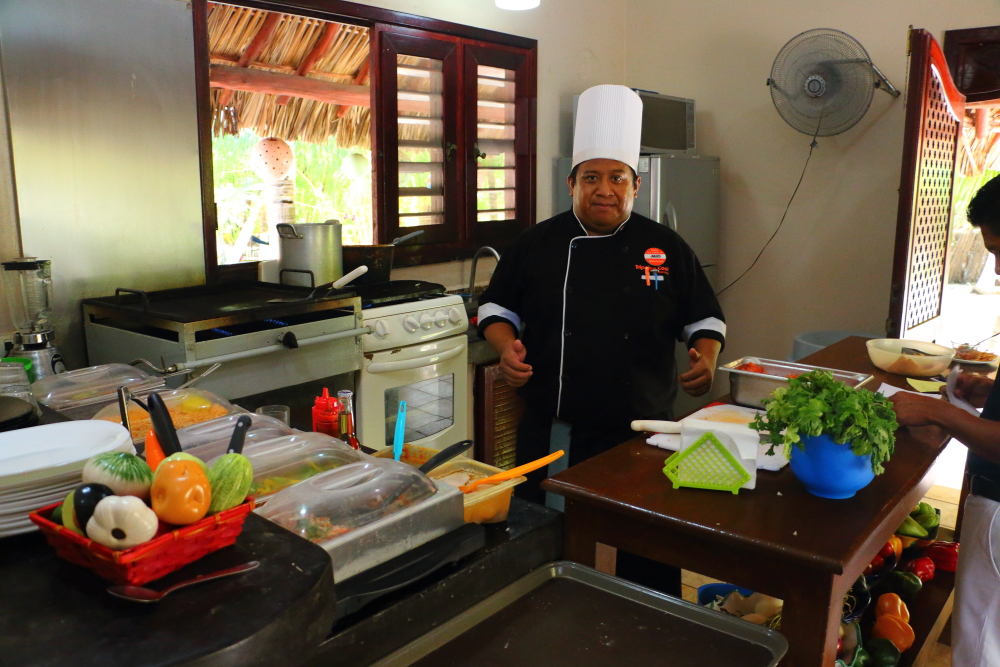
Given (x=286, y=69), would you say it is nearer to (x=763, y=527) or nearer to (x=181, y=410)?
(x=181, y=410)

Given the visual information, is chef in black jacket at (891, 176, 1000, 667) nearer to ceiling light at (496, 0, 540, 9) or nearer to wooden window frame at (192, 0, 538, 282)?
ceiling light at (496, 0, 540, 9)

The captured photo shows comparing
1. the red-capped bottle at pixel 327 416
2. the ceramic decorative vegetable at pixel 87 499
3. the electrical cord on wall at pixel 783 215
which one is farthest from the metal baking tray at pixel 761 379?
the electrical cord on wall at pixel 783 215

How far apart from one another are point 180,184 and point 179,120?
238 mm

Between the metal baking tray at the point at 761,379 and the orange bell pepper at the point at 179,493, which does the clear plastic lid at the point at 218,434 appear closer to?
the orange bell pepper at the point at 179,493

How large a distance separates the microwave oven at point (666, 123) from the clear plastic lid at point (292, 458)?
10.8ft

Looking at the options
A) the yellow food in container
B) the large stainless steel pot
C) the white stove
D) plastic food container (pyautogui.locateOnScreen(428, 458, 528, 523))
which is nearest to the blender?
the large stainless steel pot

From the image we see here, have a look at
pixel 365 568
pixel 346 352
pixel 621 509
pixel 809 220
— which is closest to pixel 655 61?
pixel 809 220

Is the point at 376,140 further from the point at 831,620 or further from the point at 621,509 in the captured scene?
the point at 831,620

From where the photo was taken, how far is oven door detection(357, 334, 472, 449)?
3107mm

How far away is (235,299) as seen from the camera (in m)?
2.91

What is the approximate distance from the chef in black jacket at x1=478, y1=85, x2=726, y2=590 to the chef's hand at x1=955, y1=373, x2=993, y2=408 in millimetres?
629

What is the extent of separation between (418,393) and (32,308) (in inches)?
57.6

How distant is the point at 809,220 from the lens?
448cm

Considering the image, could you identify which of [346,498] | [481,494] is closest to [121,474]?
[346,498]
